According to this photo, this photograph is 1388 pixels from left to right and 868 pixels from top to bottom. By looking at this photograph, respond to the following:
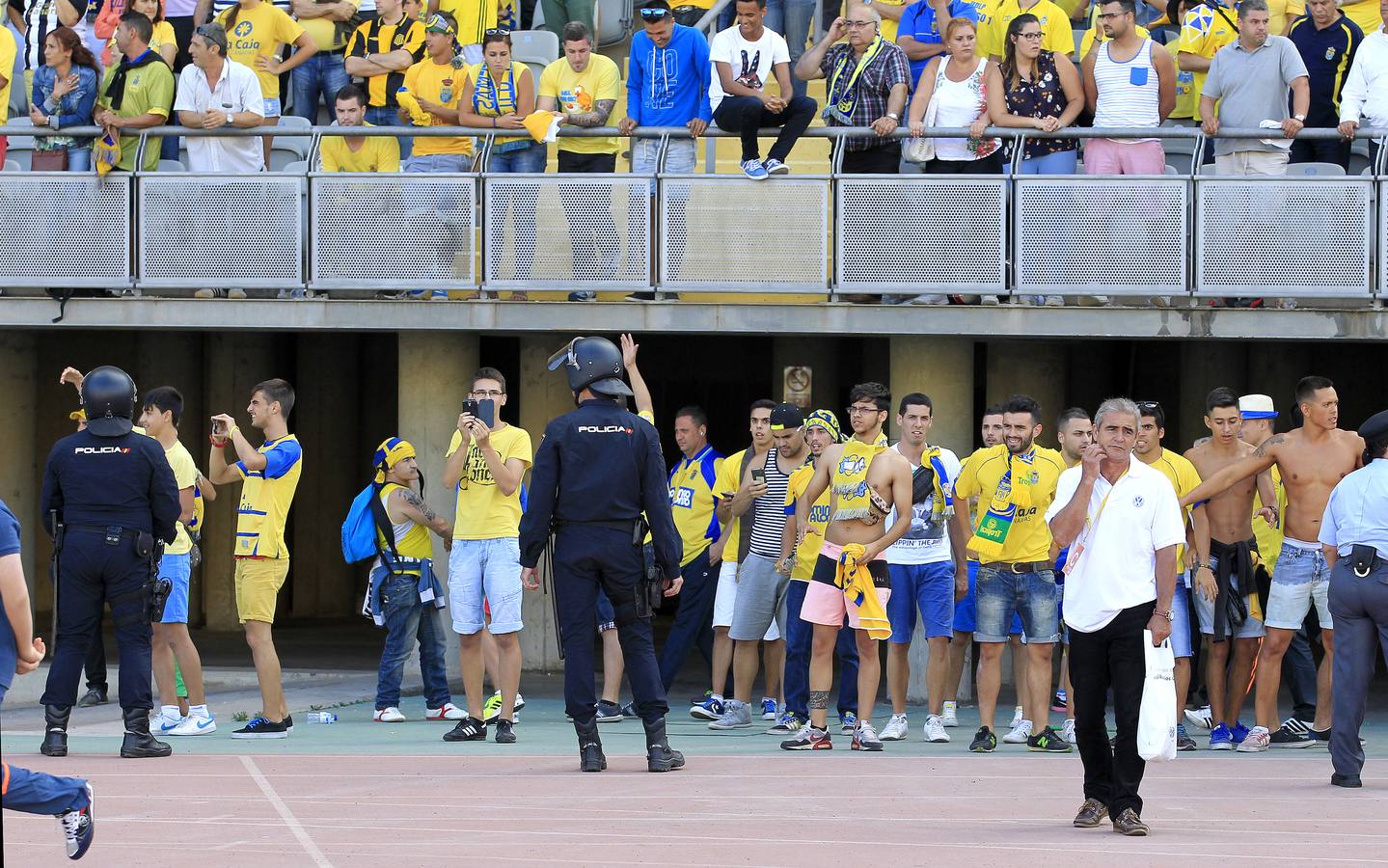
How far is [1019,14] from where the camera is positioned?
547 inches

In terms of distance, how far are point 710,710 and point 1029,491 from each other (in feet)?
8.92

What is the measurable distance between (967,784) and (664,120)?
6.37 meters

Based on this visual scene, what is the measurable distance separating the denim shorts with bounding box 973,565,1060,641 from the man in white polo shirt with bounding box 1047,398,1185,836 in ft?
8.74

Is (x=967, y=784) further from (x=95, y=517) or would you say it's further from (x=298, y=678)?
(x=298, y=678)

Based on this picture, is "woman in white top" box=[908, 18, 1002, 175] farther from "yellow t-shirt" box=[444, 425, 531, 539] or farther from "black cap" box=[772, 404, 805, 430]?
"yellow t-shirt" box=[444, 425, 531, 539]

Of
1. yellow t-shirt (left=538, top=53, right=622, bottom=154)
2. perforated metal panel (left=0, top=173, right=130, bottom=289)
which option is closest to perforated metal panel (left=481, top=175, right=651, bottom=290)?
yellow t-shirt (left=538, top=53, right=622, bottom=154)

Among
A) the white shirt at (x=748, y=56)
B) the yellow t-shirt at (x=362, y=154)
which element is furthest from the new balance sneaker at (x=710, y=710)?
the yellow t-shirt at (x=362, y=154)

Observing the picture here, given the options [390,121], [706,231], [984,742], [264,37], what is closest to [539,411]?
[706,231]

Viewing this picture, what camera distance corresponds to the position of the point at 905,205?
13172 millimetres

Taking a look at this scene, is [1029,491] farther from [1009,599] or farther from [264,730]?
[264,730]

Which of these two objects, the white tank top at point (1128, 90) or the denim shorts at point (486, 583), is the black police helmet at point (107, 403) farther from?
the white tank top at point (1128, 90)

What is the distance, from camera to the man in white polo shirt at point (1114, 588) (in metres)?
7.57

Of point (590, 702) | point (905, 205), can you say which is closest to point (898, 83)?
point (905, 205)

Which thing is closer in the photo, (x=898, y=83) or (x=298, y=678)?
(x=898, y=83)
